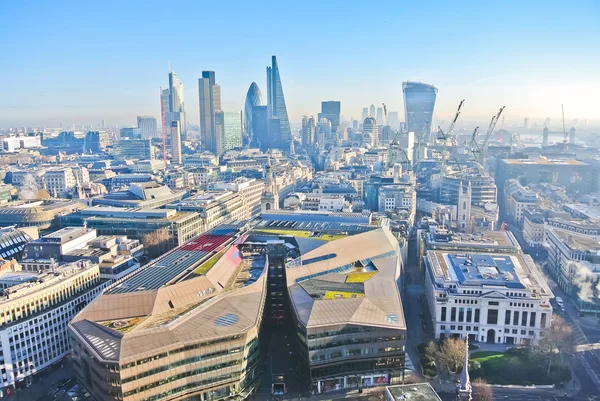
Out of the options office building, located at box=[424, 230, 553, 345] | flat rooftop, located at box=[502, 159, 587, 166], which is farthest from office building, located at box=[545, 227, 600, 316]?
flat rooftop, located at box=[502, 159, 587, 166]

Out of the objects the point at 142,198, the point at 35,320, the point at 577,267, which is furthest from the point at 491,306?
the point at 142,198

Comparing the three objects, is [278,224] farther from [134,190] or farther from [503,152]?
[503,152]

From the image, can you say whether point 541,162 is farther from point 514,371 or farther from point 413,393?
point 413,393

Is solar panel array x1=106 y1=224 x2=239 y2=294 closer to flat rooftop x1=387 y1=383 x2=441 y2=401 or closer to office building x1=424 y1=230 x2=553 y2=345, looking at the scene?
flat rooftop x1=387 y1=383 x2=441 y2=401

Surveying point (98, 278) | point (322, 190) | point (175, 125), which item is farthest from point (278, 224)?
point (175, 125)

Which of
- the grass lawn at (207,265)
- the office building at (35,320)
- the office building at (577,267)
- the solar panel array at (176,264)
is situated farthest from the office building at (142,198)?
the office building at (577,267)
